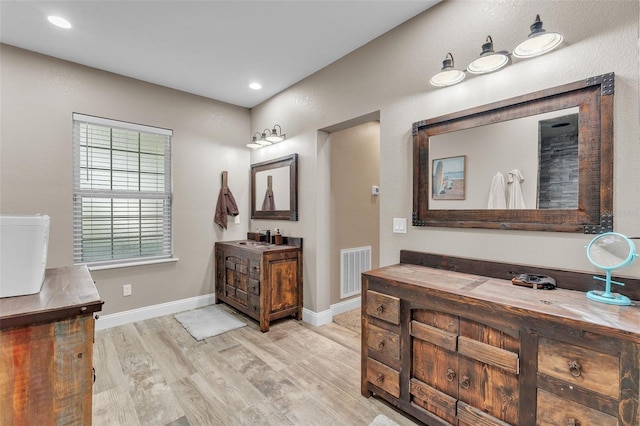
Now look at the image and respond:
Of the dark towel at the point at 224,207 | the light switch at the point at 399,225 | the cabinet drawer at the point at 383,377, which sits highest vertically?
the dark towel at the point at 224,207

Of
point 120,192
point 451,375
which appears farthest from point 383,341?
point 120,192

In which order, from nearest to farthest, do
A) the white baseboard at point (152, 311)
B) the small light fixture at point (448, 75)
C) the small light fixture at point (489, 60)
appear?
the small light fixture at point (489, 60) → the small light fixture at point (448, 75) → the white baseboard at point (152, 311)

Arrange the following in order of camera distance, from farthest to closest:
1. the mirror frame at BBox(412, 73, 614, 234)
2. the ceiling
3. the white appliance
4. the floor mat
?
the floor mat
the ceiling
the mirror frame at BBox(412, 73, 614, 234)
the white appliance

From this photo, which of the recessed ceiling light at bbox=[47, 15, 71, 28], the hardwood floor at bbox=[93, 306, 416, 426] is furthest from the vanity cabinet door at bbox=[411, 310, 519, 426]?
the recessed ceiling light at bbox=[47, 15, 71, 28]

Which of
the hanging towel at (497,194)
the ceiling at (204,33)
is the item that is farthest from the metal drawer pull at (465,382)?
the ceiling at (204,33)

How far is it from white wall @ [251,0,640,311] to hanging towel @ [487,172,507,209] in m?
0.18

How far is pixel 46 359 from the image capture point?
1174mm

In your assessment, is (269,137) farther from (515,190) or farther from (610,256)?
(610,256)

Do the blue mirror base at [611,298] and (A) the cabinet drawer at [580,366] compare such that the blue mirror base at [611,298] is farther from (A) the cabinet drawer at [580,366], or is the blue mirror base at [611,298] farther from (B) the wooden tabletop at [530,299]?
(A) the cabinet drawer at [580,366]

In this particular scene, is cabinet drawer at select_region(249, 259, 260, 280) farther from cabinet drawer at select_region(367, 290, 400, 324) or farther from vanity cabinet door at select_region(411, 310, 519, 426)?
vanity cabinet door at select_region(411, 310, 519, 426)

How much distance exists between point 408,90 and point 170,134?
2911 mm

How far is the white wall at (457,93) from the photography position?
145 cm

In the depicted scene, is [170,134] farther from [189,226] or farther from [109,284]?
[109,284]

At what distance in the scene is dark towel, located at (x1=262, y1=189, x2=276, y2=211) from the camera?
385cm
